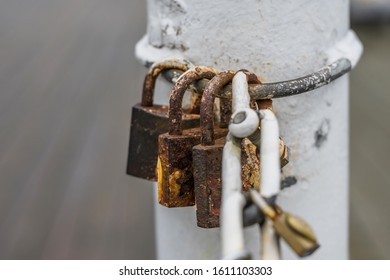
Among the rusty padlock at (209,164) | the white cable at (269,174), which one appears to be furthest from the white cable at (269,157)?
the rusty padlock at (209,164)

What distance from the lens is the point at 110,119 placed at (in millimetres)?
3230

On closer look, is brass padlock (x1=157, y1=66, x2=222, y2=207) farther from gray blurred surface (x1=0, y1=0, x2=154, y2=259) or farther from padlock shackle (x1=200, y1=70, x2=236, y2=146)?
gray blurred surface (x1=0, y1=0, x2=154, y2=259)

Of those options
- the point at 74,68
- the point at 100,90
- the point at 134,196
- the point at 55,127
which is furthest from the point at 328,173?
the point at 74,68

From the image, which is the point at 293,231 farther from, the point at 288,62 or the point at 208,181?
the point at 288,62

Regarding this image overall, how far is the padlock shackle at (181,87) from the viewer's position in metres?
0.73

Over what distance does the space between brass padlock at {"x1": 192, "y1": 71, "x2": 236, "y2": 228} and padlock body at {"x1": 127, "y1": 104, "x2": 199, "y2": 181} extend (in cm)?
16

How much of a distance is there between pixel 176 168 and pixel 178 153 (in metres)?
0.02

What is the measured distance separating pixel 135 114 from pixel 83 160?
192 centimetres

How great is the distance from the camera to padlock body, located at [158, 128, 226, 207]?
29.1 inches

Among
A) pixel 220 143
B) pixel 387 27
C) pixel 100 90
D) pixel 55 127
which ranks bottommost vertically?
pixel 220 143

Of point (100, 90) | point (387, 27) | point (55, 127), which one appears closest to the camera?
point (55, 127)

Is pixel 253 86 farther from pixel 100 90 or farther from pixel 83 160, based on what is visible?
pixel 100 90

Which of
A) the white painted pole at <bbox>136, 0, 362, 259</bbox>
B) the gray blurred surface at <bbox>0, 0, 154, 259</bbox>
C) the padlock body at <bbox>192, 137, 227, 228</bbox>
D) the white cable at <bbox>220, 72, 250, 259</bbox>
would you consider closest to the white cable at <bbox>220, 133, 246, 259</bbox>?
the white cable at <bbox>220, 72, 250, 259</bbox>

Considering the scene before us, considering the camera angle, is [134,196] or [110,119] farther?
[110,119]
